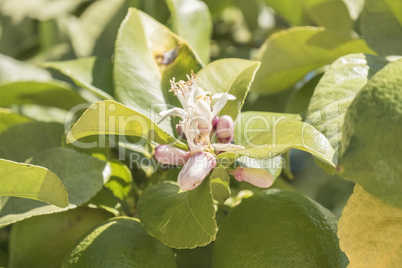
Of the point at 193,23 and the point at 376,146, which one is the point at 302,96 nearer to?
the point at 193,23

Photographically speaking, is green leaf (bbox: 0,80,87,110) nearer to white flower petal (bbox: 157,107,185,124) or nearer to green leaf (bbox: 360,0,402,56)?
white flower petal (bbox: 157,107,185,124)

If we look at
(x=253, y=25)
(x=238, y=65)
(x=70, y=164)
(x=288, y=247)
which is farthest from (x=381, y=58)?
(x=253, y=25)

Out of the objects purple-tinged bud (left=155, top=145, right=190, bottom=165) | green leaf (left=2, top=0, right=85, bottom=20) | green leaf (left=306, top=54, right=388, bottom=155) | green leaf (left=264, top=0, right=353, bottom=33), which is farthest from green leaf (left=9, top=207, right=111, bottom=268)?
green leaf (left=2, top=0, right=85, bottom=20)

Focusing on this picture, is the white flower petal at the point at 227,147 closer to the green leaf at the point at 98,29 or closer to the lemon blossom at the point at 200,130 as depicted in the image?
the lemon blossom at the point at 200,130

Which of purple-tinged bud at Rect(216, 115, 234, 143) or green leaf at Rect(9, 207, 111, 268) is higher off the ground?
purple-tinged bud at Rect(216, 115, 234, 143)

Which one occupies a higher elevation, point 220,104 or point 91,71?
point 220,104

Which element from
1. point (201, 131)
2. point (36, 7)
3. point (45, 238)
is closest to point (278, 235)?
point (201, 131)
